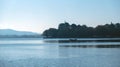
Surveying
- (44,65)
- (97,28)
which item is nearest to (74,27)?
(97,28)

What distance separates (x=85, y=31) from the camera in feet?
372

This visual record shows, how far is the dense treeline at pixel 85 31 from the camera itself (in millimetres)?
99938

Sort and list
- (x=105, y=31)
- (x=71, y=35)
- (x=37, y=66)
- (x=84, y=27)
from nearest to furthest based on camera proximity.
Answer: (x=37, y=66)
(x=105, y=31)
(x=84, y=27)
(x=71, y=35)

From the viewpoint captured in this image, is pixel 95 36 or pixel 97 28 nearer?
pixel 97 28

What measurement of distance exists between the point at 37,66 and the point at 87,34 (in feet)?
316

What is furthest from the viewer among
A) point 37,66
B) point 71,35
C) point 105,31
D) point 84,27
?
point 71,35

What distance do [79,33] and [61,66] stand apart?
312 ft

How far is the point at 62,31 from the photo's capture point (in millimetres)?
122375

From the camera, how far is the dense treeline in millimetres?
99938

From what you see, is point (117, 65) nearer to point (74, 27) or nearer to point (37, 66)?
point (37, 66)

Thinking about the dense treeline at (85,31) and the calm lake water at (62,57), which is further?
the dense treeline at (85,31)

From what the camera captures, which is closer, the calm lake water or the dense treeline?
the calm lake water

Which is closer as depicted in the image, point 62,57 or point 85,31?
point 62,57

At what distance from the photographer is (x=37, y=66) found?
2119cm
